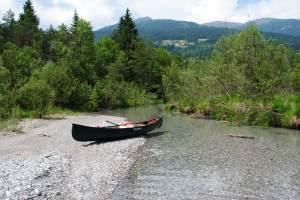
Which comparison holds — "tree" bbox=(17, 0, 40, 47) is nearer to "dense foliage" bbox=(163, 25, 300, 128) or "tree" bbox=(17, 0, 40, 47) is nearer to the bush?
the bush

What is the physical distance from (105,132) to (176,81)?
23.9 m

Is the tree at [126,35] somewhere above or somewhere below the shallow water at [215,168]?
above

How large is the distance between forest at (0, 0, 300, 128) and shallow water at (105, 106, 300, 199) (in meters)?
4.10

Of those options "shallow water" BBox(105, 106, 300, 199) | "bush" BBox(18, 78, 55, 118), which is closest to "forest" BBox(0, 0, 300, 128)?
"bush" BBox(18, 78, 55, 118)

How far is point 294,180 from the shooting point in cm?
838

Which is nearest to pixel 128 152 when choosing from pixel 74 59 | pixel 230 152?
pixel 230 152

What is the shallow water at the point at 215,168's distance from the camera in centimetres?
743

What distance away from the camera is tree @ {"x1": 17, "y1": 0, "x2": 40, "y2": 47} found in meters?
47.7

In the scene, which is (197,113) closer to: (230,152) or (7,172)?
(230,152)

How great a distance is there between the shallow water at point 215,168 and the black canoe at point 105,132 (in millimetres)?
938

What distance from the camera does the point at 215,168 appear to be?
9.60 m

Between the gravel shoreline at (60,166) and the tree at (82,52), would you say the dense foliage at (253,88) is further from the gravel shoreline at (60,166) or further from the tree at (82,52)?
the tree at (82,52)

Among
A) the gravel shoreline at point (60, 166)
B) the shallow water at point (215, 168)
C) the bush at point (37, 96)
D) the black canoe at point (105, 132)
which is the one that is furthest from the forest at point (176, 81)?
the black canoe at point (105, 132)

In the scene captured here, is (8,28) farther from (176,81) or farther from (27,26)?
(176,81)
